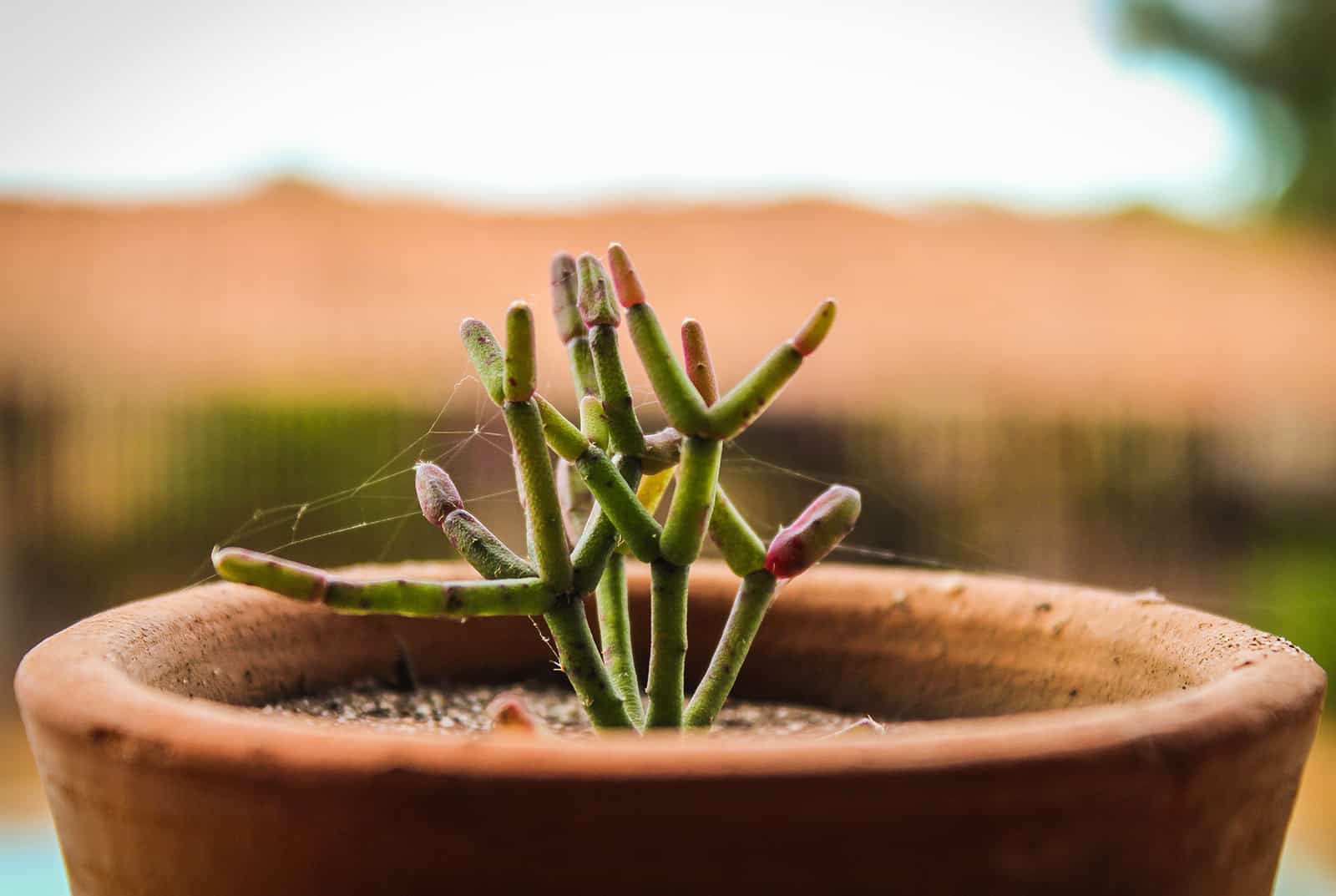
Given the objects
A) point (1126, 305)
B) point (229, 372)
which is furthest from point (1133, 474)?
point (229, 372)

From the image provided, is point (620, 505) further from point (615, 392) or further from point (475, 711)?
point (475, 711)

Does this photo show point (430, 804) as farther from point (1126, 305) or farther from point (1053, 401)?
point (1126, 305)

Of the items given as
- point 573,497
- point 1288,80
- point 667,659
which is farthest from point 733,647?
point 1288,80

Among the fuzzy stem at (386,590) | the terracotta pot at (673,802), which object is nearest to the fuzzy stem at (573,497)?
the fuzzy stem at (386,590)

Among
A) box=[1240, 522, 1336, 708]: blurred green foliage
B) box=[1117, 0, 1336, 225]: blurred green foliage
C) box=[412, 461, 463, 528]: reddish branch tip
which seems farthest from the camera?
box=[1117, 0, 1336, 225]: blurred green foliage

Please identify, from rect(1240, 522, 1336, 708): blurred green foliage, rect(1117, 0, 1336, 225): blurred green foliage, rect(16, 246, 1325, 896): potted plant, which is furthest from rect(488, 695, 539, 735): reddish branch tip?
rect(1117, 0, 1336, 225): blurred green foliage

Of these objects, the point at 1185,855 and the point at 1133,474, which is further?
the point at 1133,474

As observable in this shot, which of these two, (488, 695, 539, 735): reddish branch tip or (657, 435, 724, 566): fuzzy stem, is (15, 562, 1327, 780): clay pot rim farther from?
(657, 435, 724, 566): fuzzy stem
